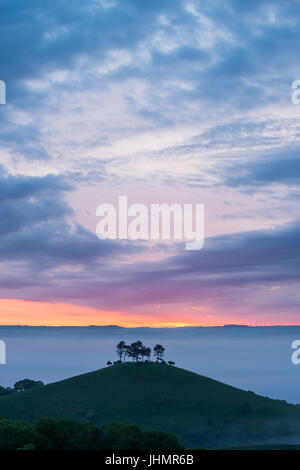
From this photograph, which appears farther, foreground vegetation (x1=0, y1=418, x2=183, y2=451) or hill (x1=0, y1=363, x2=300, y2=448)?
hill (x1=0, y1=363, x2=300, y2=448)

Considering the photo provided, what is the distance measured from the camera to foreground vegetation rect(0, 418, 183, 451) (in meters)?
94.7

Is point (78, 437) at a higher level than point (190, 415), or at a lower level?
higher

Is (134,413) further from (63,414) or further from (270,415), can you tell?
(270,415)

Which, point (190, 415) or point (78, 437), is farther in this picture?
point (190, 415)

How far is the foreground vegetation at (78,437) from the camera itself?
94.7 m

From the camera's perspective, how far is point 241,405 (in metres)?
194

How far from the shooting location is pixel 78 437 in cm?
9912

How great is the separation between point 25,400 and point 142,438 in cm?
10665

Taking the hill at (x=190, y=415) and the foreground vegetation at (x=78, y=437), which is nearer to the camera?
the foreground vegetation at (x=78, y=437)

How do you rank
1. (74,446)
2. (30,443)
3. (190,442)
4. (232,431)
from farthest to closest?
(232,431), (190,442), (74,446), (30,443)
